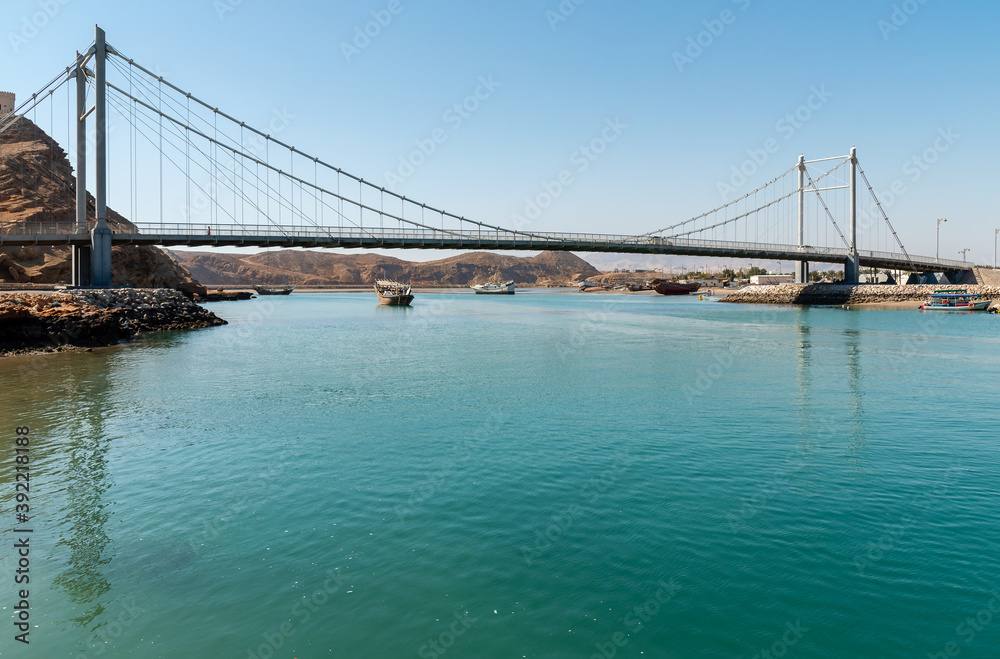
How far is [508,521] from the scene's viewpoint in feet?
27.9

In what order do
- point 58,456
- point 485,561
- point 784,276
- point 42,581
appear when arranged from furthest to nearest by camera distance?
point 784,276 → point 58,456 → point 485,561 → point 42,581

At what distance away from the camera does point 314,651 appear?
552cm

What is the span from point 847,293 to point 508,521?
3180 inches

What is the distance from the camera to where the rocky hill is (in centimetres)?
5381

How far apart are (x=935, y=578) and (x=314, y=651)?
272 inches

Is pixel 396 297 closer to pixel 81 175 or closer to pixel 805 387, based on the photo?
pixel 81 175

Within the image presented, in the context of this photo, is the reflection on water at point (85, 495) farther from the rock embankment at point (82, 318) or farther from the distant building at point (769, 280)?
the distant building at point (769, 280)

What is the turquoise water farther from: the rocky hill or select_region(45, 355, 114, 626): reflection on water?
the rocky hill

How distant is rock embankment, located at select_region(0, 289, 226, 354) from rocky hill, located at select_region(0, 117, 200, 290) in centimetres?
908

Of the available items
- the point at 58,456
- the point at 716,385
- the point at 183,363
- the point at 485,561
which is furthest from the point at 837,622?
the point at 183,363

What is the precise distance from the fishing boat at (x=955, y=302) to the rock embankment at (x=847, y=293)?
8.31 feet

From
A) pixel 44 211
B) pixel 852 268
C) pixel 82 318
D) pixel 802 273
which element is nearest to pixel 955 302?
pixel 852 268

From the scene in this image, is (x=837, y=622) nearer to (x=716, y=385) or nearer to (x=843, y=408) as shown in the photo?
(x=843, y=408)

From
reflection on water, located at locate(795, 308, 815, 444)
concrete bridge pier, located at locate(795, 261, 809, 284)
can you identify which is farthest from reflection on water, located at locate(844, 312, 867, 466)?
concrete bridge pier, located at locate(795, 261, 809, 284)
